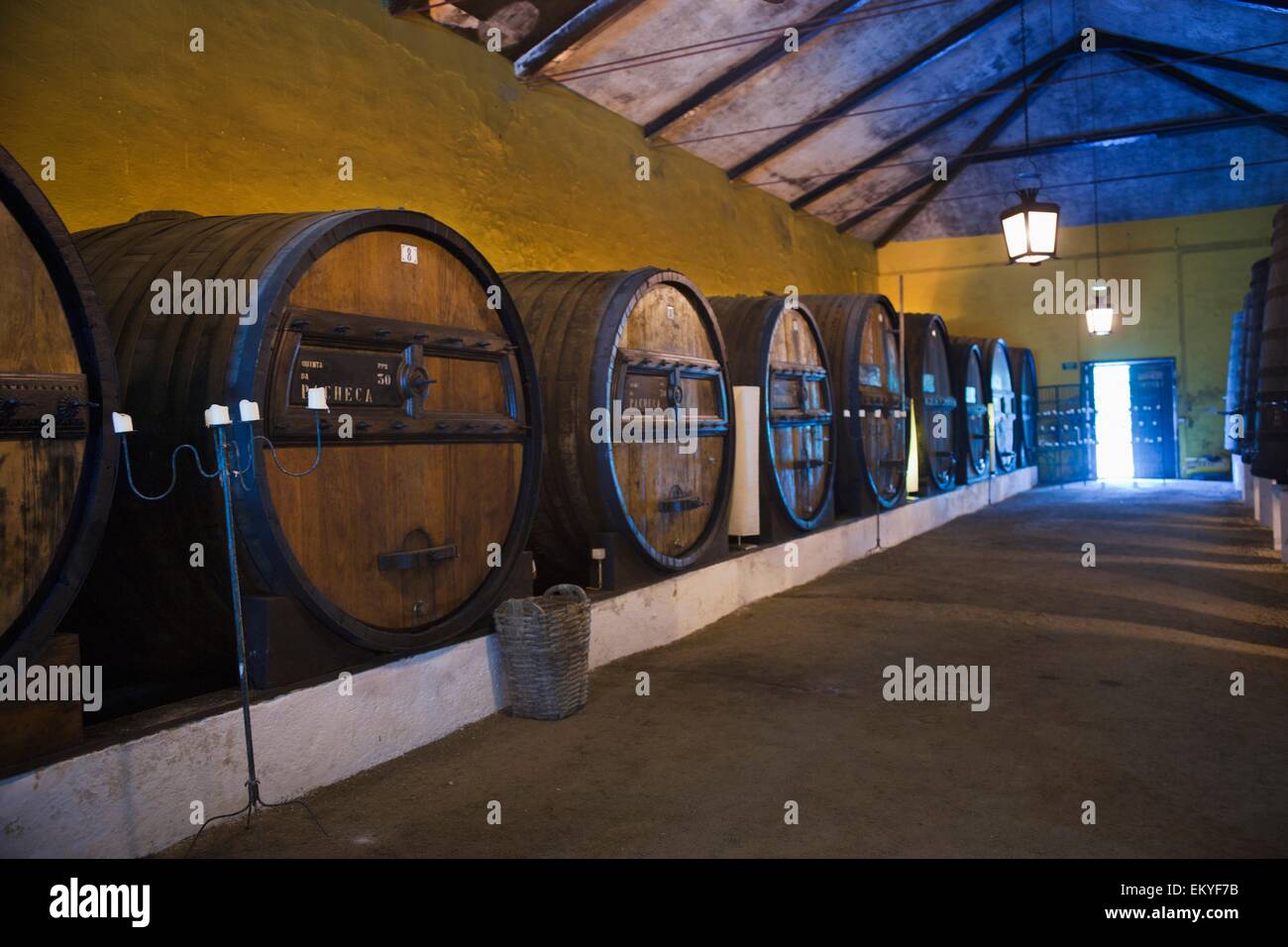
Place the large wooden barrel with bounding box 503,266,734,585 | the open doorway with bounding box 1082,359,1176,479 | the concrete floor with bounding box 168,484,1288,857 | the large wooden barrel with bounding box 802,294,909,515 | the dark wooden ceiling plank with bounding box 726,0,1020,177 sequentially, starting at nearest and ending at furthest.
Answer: the concrete floor with bounding box 168,484,1288,857, the large wooden barrel with bounding box 503,266,734,585, the large wooden barrel with bounding box 802,294,909,515, the dark wooden ceiling plank with bounding box 726,0,1020,177, the open doorway with bounding box 1082,359,1176,479

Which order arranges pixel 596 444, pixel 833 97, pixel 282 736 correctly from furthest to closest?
pixel 833 97
pixel 596 444
pixel 282 736

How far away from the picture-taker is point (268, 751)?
279 centimetres

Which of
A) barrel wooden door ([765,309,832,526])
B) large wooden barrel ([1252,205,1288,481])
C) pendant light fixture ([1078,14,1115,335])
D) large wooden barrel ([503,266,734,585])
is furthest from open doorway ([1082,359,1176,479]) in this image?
large wooden barrel ([503,266,734,585])

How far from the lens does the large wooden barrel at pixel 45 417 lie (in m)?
2.18

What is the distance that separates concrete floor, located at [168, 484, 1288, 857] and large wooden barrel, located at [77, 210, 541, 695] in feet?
1.88

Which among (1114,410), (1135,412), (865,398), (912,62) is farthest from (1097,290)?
(865,398)

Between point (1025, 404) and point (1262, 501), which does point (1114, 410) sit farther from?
point (1262, 501)

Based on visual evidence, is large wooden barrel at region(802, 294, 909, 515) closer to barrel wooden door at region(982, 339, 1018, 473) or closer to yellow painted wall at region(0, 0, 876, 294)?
yellow painted wall at region(0, 0, 876, 294)

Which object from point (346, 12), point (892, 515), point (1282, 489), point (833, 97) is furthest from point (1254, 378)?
point (346, 12)

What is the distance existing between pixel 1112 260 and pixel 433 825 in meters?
14.0

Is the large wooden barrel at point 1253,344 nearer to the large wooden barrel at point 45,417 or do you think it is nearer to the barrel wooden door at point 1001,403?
the barrel wooden door at point 1001,403

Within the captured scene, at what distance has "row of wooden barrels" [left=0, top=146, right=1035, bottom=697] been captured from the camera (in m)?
2.27

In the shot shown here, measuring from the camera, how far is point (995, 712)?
3.56 metres

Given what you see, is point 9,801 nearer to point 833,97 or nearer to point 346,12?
point 346,12
